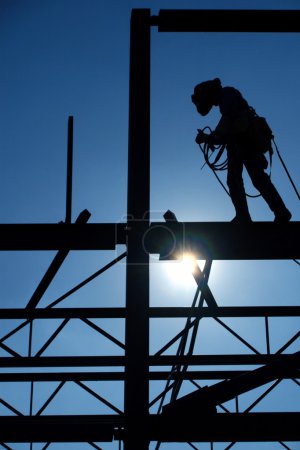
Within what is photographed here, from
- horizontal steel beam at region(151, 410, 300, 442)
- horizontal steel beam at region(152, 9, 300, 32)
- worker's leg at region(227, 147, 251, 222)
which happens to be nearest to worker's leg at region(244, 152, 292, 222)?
worker's leg at region(227, 147, 251, 222)

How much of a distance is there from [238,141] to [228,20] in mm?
1198

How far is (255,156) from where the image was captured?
710 cm

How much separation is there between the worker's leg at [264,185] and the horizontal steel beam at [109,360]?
386 cm

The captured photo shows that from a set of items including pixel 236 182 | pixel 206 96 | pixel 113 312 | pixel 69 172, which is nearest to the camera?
pixel 206 96

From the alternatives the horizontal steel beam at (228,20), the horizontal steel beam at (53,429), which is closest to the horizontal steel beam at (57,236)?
the horizontal steel beam at (228,20)

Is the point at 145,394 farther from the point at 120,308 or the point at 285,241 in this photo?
the point at 120,308

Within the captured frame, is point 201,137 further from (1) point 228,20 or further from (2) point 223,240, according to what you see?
(2) point 223,240

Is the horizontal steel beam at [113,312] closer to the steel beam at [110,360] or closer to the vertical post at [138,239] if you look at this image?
the steel beam at [110,360]

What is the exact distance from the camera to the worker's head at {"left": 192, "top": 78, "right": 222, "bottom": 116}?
6.86 metres

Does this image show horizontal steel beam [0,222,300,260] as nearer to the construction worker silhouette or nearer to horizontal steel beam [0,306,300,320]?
the construction worker silhouette

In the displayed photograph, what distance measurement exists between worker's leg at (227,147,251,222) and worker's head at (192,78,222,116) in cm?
50

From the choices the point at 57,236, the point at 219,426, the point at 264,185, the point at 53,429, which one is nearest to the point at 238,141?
the point at 264,185

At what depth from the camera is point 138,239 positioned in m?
5.99

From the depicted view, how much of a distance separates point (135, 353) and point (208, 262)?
1727 mm
